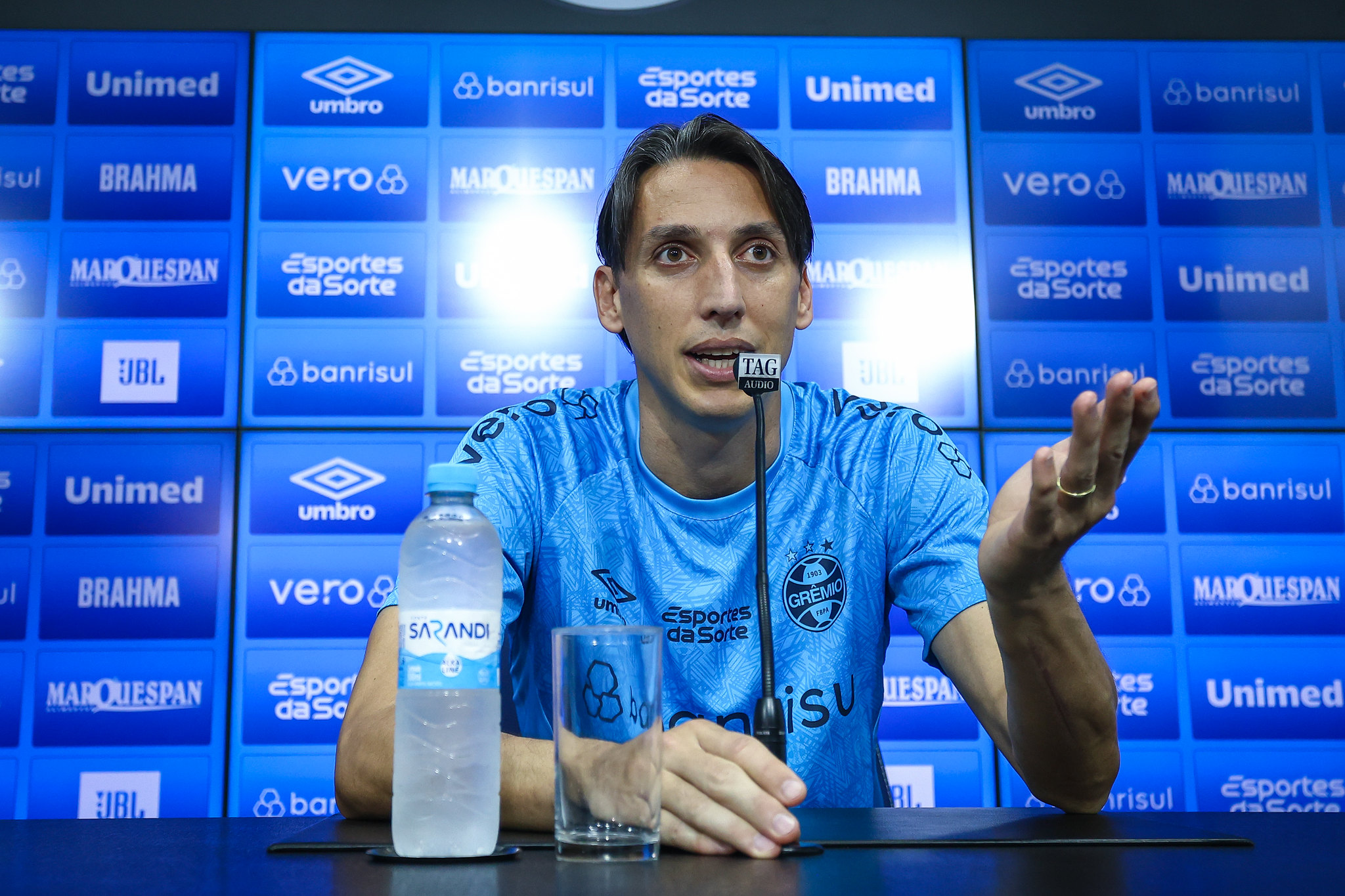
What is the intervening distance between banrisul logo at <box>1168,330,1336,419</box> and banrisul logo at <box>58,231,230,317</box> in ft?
7.71

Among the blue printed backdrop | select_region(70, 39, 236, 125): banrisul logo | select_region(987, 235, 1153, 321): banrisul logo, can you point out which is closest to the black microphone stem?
the blue printed backdrop

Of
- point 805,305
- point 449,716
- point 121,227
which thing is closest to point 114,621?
point 121,227

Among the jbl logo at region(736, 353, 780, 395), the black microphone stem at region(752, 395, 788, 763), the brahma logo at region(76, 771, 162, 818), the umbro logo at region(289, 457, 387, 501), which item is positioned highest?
the umbro logo at region(289, 457, 387, 501)

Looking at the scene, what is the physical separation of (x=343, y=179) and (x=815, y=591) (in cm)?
187

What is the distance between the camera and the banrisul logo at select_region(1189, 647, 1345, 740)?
8.35 ft

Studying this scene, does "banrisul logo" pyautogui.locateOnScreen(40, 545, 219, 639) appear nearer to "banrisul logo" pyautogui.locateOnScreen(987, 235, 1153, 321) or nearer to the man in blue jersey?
the man in blue jersey

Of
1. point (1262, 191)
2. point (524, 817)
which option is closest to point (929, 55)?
point (1262, 191)

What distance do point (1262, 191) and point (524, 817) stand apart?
266 centimetres

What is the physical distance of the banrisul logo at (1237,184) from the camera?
2727mm

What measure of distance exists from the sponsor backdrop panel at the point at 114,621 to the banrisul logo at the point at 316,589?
0.08 meters

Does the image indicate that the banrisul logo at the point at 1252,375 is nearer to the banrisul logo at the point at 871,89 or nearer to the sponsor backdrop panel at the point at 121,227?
the banrisul logo at the point at 871,89

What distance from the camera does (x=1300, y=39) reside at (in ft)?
9.24

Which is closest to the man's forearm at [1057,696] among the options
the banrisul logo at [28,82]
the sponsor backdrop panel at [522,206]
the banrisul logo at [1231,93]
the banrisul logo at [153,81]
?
the sponsor backdrop panel at [522,206]

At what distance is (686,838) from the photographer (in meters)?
0.69
